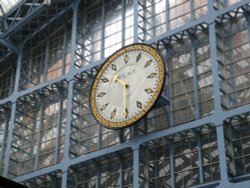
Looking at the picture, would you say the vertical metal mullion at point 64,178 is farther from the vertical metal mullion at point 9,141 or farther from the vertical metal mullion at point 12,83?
the vertical metal mullion at point 12,83

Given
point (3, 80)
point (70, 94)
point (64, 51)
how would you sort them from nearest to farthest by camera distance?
point (70, 94), point (64, 51), point (3, 80)

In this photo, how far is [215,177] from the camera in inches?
1157

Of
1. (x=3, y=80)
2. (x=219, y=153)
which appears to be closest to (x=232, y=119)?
(x=219, y=153)

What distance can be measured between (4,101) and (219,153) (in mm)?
16027

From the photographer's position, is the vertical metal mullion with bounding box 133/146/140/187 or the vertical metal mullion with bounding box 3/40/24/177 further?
the vertical metal mullion with bounding box 3/40/24/177

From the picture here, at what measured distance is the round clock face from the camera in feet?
105

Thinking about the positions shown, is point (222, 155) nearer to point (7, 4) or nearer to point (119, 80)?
point (119, 80)

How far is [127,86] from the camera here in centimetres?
3322

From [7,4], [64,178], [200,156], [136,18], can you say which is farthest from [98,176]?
[7,4]

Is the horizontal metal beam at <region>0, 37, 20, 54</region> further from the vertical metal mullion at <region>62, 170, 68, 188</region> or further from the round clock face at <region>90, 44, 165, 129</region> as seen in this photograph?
the vertical metal mullion at <region>62, 170, 68, 188</region>

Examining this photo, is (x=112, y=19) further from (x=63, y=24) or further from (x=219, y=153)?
(x=219, y=153)

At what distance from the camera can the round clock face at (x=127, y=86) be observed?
3206 centimetres

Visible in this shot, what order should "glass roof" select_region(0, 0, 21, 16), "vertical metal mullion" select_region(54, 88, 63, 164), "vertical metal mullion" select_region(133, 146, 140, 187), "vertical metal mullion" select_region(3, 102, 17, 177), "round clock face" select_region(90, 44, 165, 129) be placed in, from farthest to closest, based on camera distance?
"glass roof" select_region(0, 0, 21, 16)
"vertical metal mullion" select_region(3, 102, 17, 177)
"vertical metal mullion" select_region(54, 88, 63, 164)
"round clock face" select_region(90, 44, 165, 129)
"vertical metal mullion" select_region(133, 146, 140, 187)

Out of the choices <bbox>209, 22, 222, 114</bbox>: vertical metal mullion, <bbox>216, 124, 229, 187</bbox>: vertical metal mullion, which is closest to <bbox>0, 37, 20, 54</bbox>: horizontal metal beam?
<bbox>209, 22, 222, 114</bbox>: vertical metal mullion
